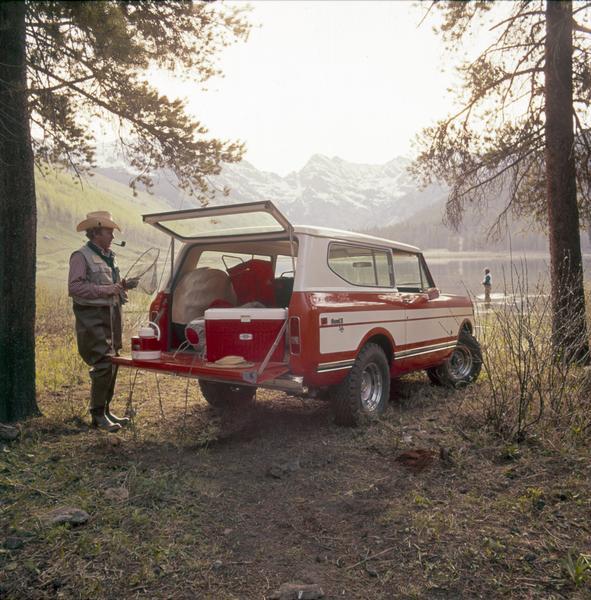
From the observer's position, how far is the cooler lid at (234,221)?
446 centimetres

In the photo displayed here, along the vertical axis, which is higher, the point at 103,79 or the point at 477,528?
the point at 103,79

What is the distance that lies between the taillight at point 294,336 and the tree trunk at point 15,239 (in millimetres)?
2610

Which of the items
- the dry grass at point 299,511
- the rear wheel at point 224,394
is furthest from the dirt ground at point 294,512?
the rear wheel at point 224,394

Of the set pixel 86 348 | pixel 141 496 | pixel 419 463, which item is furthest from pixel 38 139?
pixel 419 463

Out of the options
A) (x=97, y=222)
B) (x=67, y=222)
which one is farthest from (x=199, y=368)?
(x=67, y=222)

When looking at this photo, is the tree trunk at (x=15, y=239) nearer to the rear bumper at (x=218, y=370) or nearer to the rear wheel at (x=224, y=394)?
the rear bumper at (x=218, y=370)

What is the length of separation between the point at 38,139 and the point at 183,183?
1992 millimetres

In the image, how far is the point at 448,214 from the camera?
9312 millimetres

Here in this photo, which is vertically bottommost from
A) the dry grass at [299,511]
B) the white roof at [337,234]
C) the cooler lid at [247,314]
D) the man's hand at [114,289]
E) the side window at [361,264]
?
the dry grass at [299,511]

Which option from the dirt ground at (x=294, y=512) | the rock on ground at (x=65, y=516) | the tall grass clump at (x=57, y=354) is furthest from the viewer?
the tall grass clump at (x=57, y=354)

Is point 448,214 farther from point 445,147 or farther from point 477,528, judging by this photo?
point 477,528

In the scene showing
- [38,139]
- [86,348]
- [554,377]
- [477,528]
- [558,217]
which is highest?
[38,139]

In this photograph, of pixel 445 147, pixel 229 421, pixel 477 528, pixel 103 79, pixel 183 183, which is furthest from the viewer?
pixel 445 147

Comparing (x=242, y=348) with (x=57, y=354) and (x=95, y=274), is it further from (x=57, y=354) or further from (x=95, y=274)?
(x=57, y=354)
